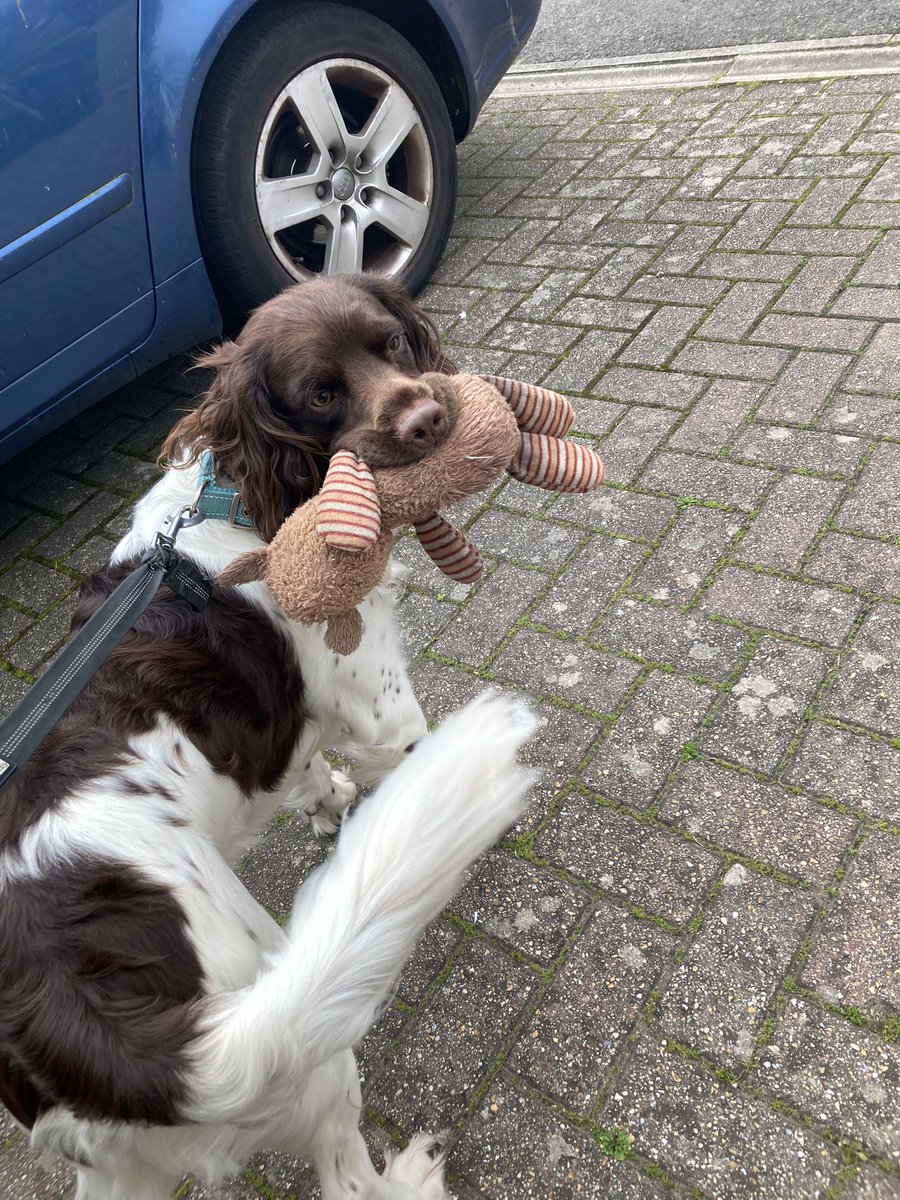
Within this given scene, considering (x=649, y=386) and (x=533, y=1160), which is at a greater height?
(x=649, y=386)

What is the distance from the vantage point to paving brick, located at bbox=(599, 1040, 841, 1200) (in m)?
1.78

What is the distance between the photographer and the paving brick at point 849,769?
229 cm

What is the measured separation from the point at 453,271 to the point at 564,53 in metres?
3.34

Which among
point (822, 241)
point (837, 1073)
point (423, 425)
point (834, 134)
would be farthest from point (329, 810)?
point (834, 134)

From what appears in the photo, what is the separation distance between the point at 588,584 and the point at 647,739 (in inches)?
26.2

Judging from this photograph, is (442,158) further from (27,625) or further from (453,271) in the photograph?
(27,625)

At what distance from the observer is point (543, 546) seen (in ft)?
10.7

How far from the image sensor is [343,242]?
13.9 feet

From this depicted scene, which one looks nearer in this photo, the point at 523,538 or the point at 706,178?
the point at 523,538

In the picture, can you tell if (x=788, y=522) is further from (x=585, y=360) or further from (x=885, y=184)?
(x=885, y=184)

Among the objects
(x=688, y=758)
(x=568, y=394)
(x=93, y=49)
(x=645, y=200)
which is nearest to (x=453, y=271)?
(x=645, y=200)

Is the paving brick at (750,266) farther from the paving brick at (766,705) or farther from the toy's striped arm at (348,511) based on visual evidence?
the toy's striped arm at (348,511)

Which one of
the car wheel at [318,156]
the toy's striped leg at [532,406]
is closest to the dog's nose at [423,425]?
the toy's striped leg at [532,406]

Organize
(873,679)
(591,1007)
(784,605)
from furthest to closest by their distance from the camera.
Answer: (784,605), (873,679), (591,1007)
